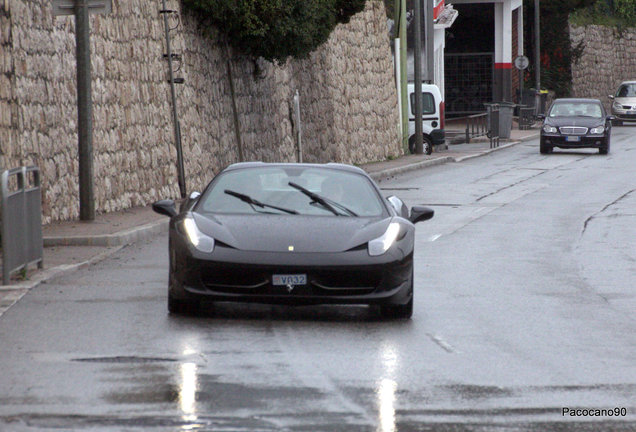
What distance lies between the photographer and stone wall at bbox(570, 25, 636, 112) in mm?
77312

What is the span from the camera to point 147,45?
2253 cm

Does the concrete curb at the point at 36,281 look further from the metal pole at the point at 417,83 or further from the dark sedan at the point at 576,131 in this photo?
the dark sedan at the point at 576,131

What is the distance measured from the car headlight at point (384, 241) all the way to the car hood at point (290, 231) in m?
0.04

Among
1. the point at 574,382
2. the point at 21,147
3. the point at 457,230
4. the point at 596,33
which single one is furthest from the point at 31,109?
the point at 596,33

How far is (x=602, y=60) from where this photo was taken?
83.6 metres

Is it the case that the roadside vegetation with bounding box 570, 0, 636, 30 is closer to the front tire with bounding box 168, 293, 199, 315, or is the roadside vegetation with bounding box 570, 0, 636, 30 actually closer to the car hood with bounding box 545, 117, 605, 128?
the car hood with bounding box 545, 117, 605, 128

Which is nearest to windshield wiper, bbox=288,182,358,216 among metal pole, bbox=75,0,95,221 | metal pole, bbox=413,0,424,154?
metal pole, bbox=75,0,95,221

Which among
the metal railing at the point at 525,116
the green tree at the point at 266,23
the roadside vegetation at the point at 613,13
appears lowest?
the metal railing at the point at 525,116

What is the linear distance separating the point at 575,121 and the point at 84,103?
2605 cm

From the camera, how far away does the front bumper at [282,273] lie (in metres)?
10.1

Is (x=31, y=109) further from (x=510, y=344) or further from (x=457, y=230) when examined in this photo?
(x=510, y=344)

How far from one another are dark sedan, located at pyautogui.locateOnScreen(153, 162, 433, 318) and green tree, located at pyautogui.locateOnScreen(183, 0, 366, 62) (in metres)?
14.7

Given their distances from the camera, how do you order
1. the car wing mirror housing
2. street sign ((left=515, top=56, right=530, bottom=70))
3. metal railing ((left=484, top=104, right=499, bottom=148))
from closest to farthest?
the car wing mirror housing
metal railing ((left=484, top=104, right=499, bottom=148))
street sign ((left=515, top=56, right=530, bottom=70))

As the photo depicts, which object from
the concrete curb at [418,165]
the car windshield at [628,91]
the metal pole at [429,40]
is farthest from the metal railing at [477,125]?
the car windshield at [628,91]
